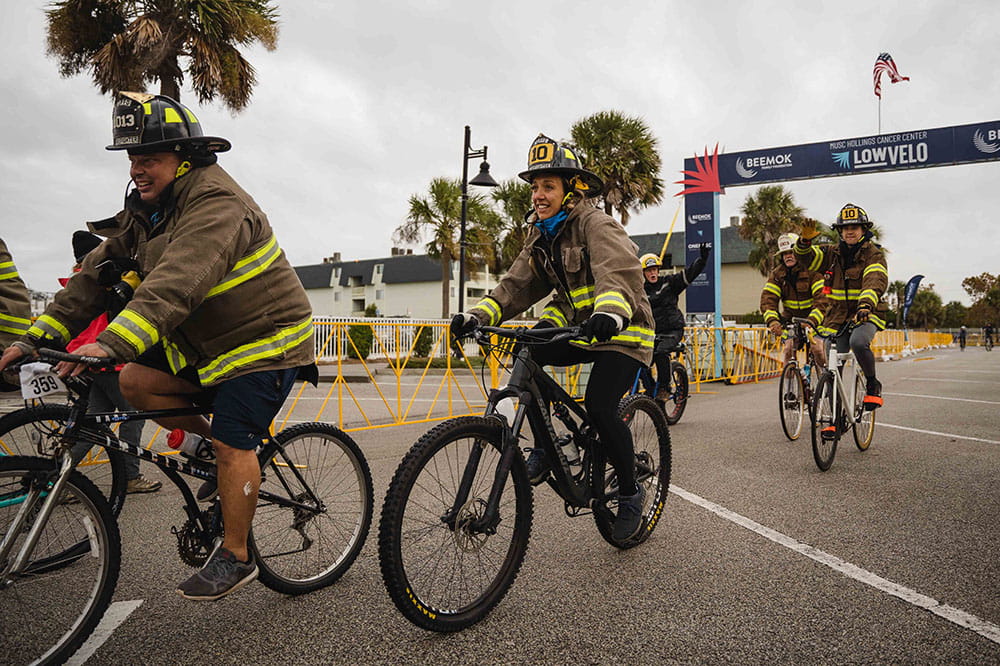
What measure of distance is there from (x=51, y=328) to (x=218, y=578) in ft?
4.26

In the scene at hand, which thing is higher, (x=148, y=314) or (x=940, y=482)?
(x=148, y=314)

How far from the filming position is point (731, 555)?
3.42m

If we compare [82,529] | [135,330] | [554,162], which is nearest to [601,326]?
[554,162]

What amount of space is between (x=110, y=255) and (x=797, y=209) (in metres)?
35.2

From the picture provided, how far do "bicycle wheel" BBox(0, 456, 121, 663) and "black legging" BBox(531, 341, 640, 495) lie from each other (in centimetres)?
183

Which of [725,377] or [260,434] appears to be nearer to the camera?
[260,434]

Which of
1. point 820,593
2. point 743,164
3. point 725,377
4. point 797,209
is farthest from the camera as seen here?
point 797,209

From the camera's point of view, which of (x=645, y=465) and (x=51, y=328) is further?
(x=645, y=465)

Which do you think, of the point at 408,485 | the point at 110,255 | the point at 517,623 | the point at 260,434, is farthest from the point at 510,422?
the point at 110,255

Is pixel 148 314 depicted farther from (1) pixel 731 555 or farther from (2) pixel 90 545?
(1) pixel 731 555

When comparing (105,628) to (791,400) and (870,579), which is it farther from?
(791,400)

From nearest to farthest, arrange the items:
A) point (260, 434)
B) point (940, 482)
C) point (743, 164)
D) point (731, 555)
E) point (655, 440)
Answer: point (260, 434) < point (731, 555) < point (655, 440) < point (940, 482) < point (743, 164)

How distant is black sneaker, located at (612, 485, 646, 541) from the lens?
10.8 ft

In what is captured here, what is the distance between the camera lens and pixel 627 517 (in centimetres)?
331
